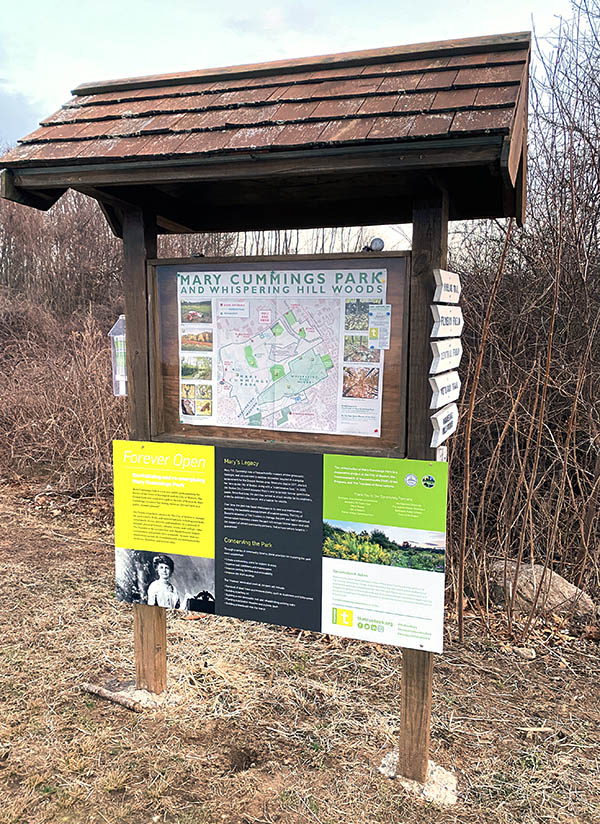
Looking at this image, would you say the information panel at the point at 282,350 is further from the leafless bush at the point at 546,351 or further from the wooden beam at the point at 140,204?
the leafless bush at the point at 546,351

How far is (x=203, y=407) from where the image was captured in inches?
119

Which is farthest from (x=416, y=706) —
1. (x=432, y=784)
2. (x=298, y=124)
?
(x=298, y=124)

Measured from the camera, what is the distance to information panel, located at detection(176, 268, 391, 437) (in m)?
2.71

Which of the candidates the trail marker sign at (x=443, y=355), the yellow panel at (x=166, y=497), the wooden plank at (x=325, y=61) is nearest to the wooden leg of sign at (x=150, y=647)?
the yellow panel at (x=166, y=497)

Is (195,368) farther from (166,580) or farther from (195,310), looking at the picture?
(166,580)

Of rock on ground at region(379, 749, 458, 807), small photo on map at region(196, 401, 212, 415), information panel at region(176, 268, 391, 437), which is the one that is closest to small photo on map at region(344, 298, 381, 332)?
information panel at region(176, 268, 391, 437)

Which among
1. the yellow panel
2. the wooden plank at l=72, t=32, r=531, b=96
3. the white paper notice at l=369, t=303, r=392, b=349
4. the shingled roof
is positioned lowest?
the yellow panel

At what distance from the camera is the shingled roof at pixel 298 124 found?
217 cm

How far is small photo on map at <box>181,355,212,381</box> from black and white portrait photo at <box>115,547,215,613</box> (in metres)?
0.89

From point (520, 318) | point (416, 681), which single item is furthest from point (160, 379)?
point (520, 318)

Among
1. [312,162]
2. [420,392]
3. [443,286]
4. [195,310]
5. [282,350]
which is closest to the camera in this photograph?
[312,162]

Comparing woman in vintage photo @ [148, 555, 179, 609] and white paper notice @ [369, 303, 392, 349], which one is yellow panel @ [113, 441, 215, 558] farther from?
white paper notice @ [369, 303, 392, 349]

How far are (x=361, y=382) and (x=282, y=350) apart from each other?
0.40m

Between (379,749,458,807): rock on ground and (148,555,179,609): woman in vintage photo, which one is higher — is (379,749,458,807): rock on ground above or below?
below
